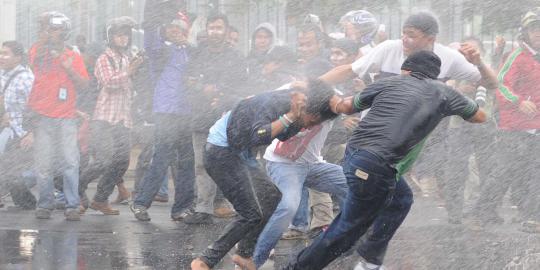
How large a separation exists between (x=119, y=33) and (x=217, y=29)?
3.28ft

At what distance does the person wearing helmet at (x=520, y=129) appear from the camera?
1015cm

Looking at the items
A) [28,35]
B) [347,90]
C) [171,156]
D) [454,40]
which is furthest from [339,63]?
[28,35]

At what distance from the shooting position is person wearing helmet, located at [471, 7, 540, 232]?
10.1 m

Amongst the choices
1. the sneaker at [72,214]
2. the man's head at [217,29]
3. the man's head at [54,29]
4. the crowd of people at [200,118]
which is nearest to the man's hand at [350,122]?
the crowd of people at [200,118]

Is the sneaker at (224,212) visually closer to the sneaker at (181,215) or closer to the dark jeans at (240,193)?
the sneaker at (181,215)

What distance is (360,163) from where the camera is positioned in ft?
21.6

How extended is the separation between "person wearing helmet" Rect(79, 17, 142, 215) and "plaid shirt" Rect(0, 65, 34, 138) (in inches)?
31.2

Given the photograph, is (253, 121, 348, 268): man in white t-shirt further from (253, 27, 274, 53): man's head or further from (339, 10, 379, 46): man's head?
(253, 27, 274, 53): man's head

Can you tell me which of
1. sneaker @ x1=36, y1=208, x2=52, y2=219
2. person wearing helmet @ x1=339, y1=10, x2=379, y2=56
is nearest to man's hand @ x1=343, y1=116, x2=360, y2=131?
person wearing helmet @ x1=339, y1=10, x2=379, y2=56

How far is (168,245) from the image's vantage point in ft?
28.6

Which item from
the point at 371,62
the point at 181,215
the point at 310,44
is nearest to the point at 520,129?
the point at 310,44

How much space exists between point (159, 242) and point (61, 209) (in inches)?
98.2

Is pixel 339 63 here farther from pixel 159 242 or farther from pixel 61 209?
pixel 61 209

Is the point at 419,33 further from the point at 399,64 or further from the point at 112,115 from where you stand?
the point at 112,115
